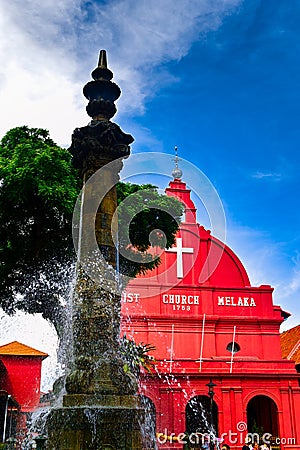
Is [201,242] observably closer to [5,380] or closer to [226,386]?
[226,386]

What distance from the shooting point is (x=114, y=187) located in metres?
8.67

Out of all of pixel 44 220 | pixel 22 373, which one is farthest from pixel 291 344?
pixel 44 220

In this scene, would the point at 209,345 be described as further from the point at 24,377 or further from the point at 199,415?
the point at 24,377

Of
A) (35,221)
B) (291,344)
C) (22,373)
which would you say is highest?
(35,221)

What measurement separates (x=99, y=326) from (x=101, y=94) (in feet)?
13.8

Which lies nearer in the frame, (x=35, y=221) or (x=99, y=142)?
(x=99, y=142)

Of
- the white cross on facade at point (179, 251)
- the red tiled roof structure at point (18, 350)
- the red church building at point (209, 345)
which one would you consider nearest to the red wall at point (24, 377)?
the red tiled roof structure at point (18, 350)

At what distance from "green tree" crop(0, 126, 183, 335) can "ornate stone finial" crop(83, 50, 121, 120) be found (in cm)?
476

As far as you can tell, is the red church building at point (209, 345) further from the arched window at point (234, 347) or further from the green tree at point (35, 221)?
the green tree at point (35, 221)

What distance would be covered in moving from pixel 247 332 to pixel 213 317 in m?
2.07

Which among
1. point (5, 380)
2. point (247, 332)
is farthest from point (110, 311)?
point (5, 380)

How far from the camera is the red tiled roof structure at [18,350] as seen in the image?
32.8 meters

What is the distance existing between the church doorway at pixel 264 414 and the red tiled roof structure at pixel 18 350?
13.5m

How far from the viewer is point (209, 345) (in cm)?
2523
